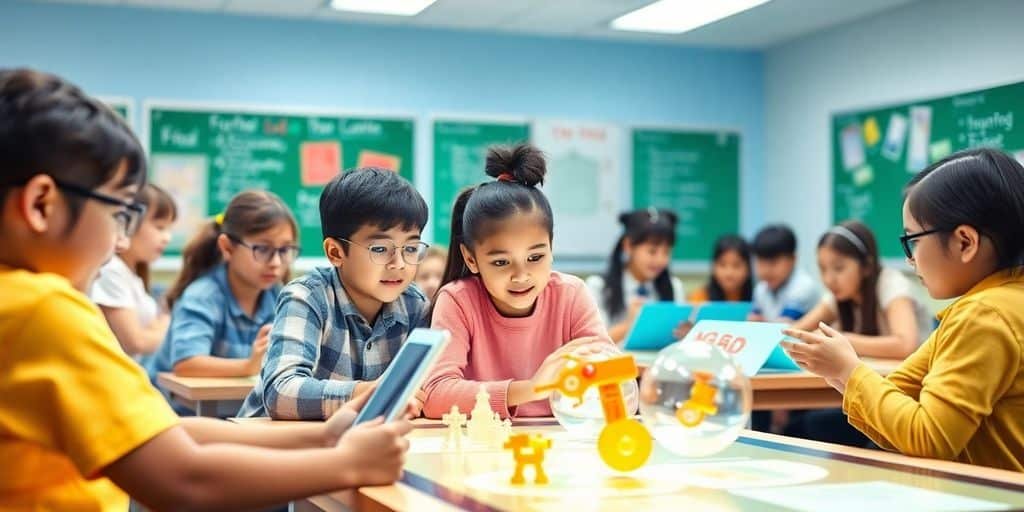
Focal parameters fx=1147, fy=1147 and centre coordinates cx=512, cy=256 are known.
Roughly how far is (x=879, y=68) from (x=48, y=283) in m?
5.83

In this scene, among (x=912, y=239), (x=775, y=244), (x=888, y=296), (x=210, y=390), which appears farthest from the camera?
(x=775, y=244)

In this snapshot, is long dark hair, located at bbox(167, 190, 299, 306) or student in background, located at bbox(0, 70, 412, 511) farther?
long dark hair, located at bbox(167, 190, 299, 306)

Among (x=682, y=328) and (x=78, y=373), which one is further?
(x=682, y=328)

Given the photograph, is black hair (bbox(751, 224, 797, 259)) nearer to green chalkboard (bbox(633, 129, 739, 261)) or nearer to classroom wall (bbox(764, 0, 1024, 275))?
classroom wall (bbox(764, 0, 1024, 275))

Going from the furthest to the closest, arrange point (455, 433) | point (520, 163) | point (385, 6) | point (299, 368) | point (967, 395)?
point (385, 6), point (520, 163), point (299, 368), point (455, 433), point (967, 395)

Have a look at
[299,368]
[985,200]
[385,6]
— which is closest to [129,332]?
[299,368]

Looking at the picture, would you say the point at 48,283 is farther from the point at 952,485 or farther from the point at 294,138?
the point at 294,138

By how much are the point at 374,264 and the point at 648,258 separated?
133 inches

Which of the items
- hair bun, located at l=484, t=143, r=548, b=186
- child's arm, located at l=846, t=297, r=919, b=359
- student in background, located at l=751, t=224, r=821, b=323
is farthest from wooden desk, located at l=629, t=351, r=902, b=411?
student in background, located at l=751, t=224, r=821, b=323

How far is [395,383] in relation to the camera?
143 centimetres

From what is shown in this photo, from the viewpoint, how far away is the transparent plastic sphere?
141 cm

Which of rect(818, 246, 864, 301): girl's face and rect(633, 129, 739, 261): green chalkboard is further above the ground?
rect(633, 129, 739, 261): green chalkboard

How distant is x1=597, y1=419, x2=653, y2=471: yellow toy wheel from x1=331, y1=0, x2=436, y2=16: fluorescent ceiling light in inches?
190

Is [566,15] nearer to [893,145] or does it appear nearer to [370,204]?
[893,145]
